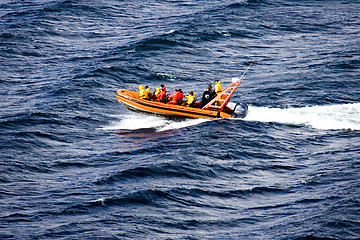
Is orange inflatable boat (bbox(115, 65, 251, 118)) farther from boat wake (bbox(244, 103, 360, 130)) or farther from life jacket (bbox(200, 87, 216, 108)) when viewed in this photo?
boat wake (bbox(244, 103, 360, 130))

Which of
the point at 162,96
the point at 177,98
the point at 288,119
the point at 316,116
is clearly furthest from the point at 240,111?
the point at 162,96

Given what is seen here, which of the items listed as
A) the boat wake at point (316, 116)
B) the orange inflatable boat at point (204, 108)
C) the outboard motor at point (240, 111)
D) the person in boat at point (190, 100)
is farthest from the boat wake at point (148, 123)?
the boat wake at point (316, 116)

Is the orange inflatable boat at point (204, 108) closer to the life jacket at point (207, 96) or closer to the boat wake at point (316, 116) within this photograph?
the life jacket at point (207, 96)

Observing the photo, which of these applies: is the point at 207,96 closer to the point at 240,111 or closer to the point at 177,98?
the point at 177,98

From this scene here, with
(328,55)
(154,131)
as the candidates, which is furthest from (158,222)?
(328,55)

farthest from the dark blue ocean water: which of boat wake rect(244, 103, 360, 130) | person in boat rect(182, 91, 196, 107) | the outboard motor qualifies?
person in boat rect(182, 91, 196, 107)

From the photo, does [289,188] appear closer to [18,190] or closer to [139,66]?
[18,190]
